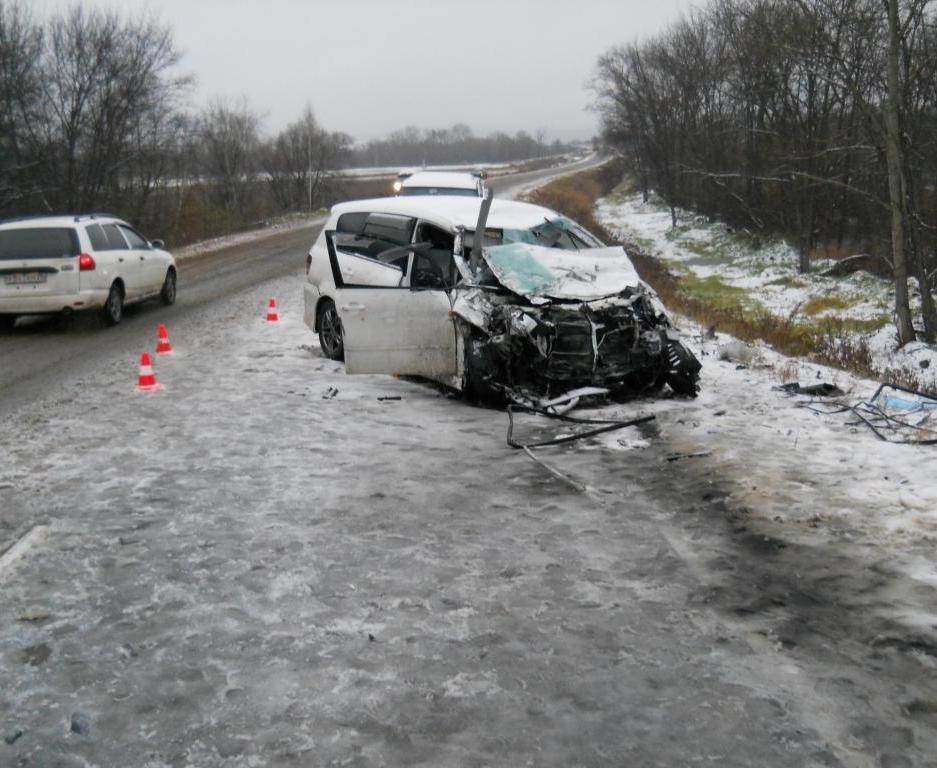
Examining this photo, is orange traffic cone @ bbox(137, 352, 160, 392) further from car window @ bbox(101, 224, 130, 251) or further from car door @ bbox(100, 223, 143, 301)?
car window @ bbox(101, 224, 130, 251)

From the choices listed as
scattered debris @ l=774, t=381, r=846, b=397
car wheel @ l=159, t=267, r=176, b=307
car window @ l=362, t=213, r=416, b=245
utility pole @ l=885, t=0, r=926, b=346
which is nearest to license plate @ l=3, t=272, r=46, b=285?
car wheel @ l=159, t=267, r=176, b=307

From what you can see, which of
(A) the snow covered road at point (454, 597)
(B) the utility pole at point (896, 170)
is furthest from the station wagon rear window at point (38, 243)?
(B) the utility pole at point (896, 170)

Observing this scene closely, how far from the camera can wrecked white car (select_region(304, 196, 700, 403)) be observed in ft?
25.5

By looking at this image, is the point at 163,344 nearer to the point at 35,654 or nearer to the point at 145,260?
the point at 145,260

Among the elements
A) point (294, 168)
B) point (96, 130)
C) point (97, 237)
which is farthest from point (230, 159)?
point (97, 237)

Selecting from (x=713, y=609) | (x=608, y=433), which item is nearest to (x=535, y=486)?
(x=608, y=433)

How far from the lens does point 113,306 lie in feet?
41.2

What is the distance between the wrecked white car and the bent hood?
13 mm

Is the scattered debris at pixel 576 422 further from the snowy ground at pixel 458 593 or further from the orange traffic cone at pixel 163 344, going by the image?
the orange traffic cone at pixel 163 344

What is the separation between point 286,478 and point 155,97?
29.4 metres

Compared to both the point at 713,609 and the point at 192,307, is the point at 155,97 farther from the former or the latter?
the point at 713,609

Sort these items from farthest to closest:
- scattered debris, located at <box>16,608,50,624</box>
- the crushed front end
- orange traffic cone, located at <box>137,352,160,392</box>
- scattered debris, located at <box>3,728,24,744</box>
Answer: orange traffic cone, located at <box>137,352,160,392</box>
the crushed front end
scattered debris, located at <box>16,608,50,624</box>
scattered debris, located at <box>3,728,24,744</box>

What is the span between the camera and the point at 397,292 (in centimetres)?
832

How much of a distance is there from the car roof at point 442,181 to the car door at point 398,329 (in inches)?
428
